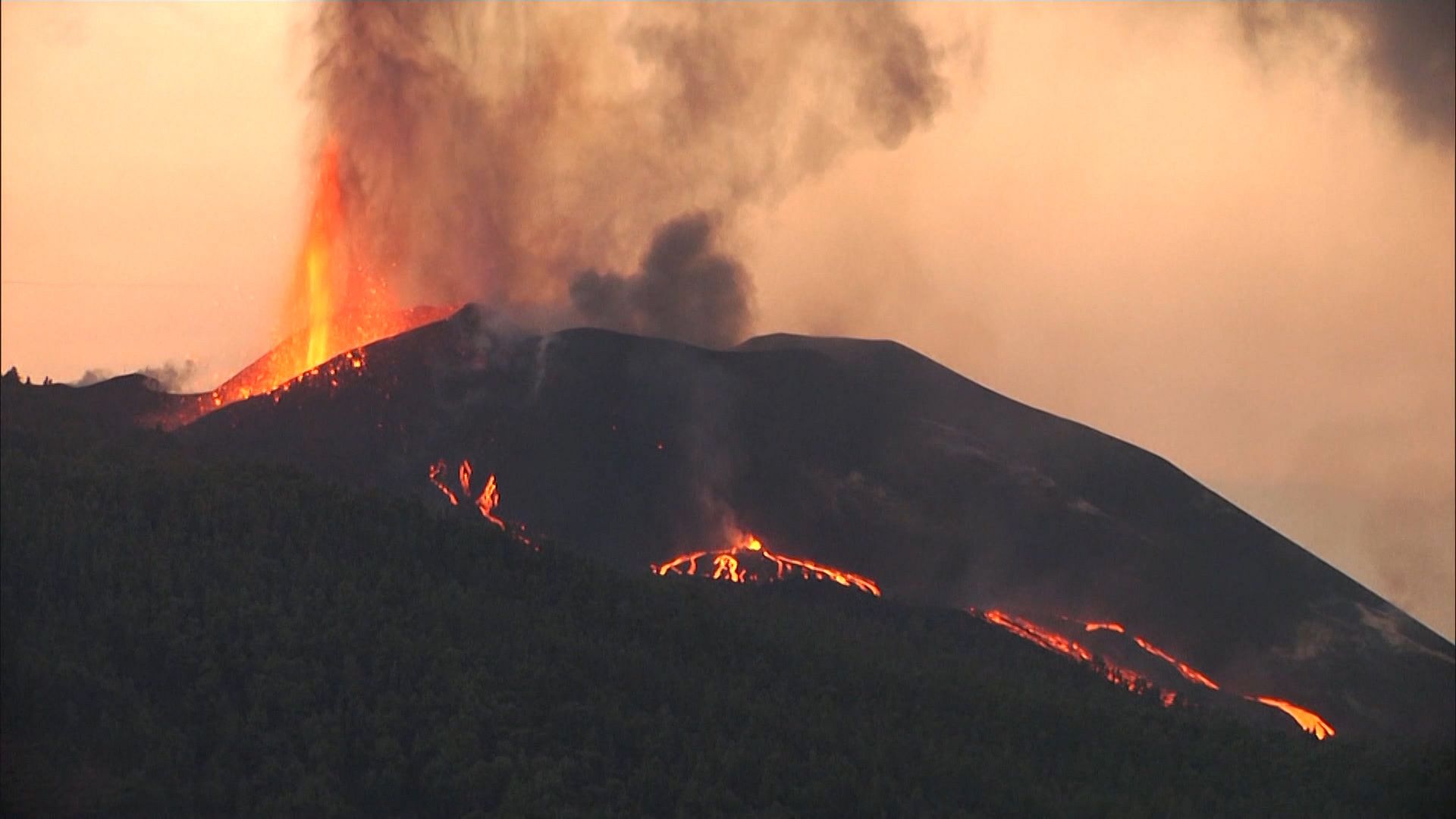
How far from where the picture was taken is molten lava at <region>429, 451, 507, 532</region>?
100000 mm

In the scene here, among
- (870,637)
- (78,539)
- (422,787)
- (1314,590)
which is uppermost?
(1314,590)

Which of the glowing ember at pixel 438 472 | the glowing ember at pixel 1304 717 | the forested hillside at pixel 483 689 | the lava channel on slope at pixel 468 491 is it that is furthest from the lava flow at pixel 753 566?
the glowing ember at pixel 1304 717

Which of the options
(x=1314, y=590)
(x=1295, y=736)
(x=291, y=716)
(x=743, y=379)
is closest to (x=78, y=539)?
(x=291, y=716)

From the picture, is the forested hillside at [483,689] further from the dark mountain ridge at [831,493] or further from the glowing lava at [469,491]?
the dark mountain ridge at [831,493]

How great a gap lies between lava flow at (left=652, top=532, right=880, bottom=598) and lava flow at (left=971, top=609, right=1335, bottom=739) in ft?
19.6

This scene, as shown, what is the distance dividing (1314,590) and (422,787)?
4826 cm

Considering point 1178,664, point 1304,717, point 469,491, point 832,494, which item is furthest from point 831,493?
point 1304,717

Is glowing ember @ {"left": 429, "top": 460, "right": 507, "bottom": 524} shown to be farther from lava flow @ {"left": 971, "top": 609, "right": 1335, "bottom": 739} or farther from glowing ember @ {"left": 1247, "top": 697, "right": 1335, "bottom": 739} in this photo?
glowing ember @ {"left": 1247, "top": 697, "right": 1335, "bottom": 739}

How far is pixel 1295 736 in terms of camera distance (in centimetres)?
9419

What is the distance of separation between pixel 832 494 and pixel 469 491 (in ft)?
52.1

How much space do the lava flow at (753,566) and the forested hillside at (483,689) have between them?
1.17 meters

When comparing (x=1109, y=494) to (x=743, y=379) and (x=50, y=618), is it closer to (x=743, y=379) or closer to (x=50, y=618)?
(x=743, y=379)

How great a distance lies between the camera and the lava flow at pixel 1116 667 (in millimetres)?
98625

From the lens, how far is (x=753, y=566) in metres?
99.9
